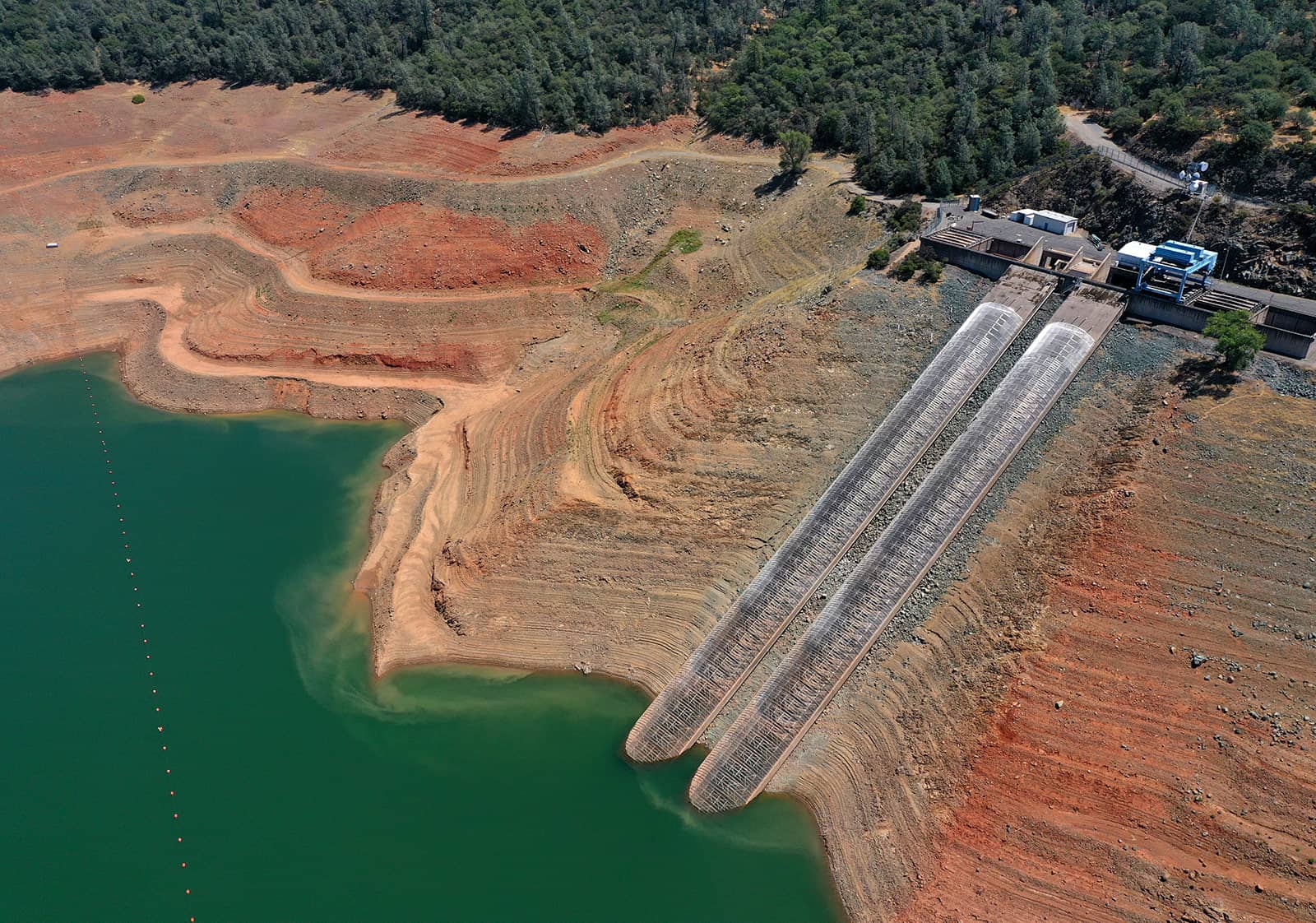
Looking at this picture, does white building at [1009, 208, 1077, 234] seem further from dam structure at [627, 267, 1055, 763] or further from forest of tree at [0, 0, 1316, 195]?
forest of tree at [0, 0, 1316, 195]

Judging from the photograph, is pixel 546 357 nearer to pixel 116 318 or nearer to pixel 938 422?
pixel 938 422

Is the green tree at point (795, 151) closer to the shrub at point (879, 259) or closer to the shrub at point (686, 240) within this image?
the shrub at point (686, 240)

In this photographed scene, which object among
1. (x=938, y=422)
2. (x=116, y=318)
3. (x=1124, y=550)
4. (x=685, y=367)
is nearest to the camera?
(x=1124, y=550)

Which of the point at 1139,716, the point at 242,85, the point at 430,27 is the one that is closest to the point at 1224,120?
the point at 1139,716

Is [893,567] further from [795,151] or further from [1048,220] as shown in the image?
[795,151]

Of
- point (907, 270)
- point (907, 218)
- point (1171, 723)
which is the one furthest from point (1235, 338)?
point (907, 218)

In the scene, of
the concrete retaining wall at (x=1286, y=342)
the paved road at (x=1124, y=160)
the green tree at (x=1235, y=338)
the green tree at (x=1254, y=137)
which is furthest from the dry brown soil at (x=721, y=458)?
the green tree at (x=1254, y=137)
